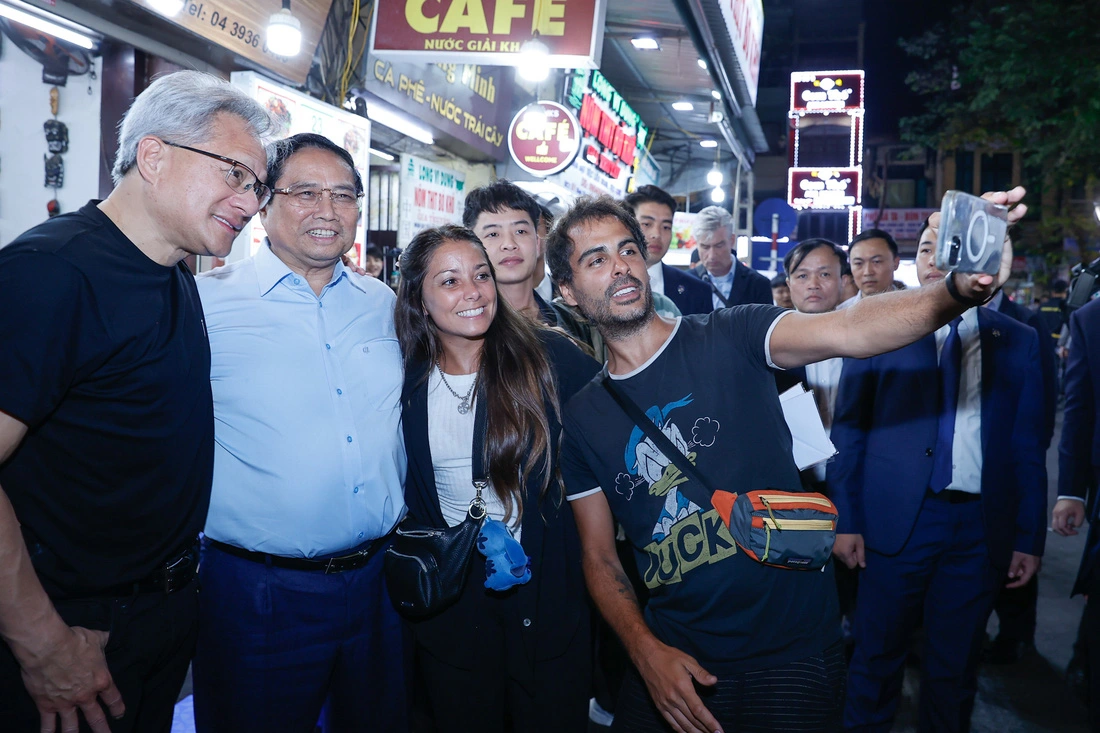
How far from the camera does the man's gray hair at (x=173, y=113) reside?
222 centimetres

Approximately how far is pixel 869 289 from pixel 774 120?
30.1 meters

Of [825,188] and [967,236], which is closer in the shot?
[967,236]

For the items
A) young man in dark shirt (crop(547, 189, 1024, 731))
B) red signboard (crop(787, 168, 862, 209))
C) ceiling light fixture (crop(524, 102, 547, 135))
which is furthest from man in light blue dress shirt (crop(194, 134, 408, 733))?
red signboard (crop(787, 168, 862, 209))

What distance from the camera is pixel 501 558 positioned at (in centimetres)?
261

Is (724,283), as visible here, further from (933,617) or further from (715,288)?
(933,617)

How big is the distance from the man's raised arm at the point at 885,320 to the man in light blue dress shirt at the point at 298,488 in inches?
57.7

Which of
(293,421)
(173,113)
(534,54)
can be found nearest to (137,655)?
(293,421)

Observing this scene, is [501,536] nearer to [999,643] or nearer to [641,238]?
[641,238]

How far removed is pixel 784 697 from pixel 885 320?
45.2 inches

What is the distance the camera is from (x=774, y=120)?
108 feet

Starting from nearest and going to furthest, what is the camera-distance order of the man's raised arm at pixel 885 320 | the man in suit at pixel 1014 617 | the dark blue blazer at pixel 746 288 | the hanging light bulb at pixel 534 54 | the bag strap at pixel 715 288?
1. the man's raised arm at pixel 885 320
2. the man in suit at pixel 1014 617
3. the hanging light bulb at pixel 534 54
4. the bag strap at pixel 715 288
5. the dark blue blazer at pixel 746 288

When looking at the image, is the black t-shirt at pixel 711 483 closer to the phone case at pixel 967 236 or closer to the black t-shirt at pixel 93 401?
the phone case at pixel 967 236

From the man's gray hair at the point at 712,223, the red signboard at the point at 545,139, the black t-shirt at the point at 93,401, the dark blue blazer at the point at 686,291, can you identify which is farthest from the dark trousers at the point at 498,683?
the red signboard at the point at 545,139

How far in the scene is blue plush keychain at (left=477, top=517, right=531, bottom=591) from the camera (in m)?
2.59
